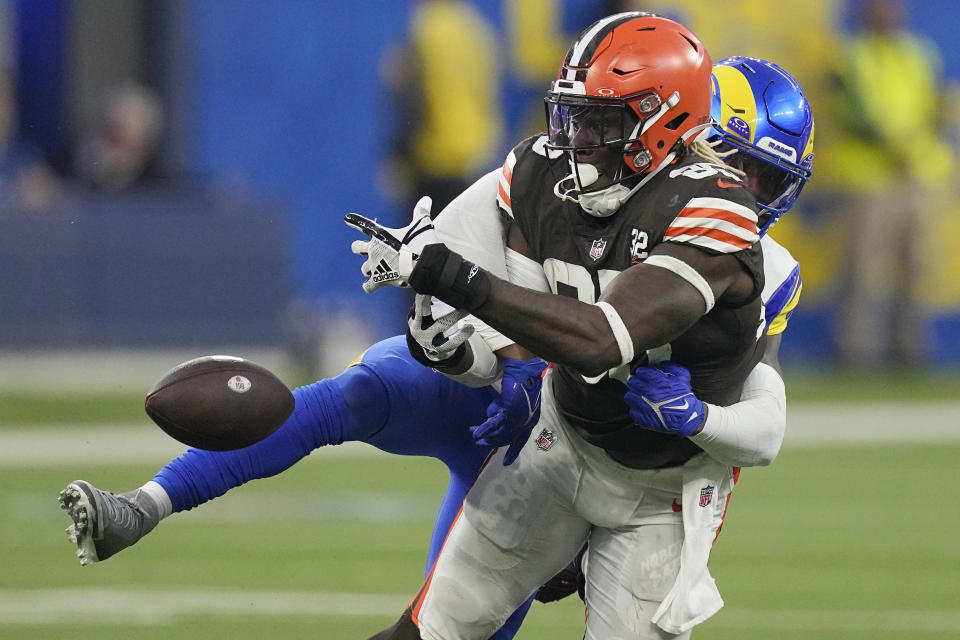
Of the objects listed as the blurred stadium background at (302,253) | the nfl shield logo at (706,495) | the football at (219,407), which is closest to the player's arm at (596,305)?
the nfl shield logo at (706,495)

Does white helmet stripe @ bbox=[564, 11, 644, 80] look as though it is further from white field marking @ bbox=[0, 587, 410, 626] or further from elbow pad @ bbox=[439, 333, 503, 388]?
white field marking @ bbox=[0, 587, 410, 626]

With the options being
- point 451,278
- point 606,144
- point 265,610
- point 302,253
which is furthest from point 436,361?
point 302,253

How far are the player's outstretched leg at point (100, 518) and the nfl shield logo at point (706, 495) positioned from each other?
4.25ft

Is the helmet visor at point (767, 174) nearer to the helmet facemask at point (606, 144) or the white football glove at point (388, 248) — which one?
the helmet facemask at point (606, 144)

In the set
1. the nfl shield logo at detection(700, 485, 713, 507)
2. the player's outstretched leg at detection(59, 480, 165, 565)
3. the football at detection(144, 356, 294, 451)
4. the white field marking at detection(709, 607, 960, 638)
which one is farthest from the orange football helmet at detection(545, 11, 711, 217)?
the white field marking at detection(709, 607, 960, 638)

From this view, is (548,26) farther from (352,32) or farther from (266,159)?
(266,159)

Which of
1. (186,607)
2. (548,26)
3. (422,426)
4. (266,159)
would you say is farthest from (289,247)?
(422,426)

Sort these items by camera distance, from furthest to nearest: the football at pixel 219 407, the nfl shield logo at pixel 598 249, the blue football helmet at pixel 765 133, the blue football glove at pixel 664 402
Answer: the blue football helmet at pixel 765 133
the football at pixel 219 407
the nfl shield logo at pixel 598 249
the blue football glove at pixel 664 402

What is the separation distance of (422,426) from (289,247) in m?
8.16

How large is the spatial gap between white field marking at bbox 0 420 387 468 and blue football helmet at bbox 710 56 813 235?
491cm

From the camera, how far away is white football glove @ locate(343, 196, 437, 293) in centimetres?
373

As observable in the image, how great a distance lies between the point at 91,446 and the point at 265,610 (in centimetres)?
380

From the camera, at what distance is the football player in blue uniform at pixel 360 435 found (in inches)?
165

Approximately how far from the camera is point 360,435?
4.53m
